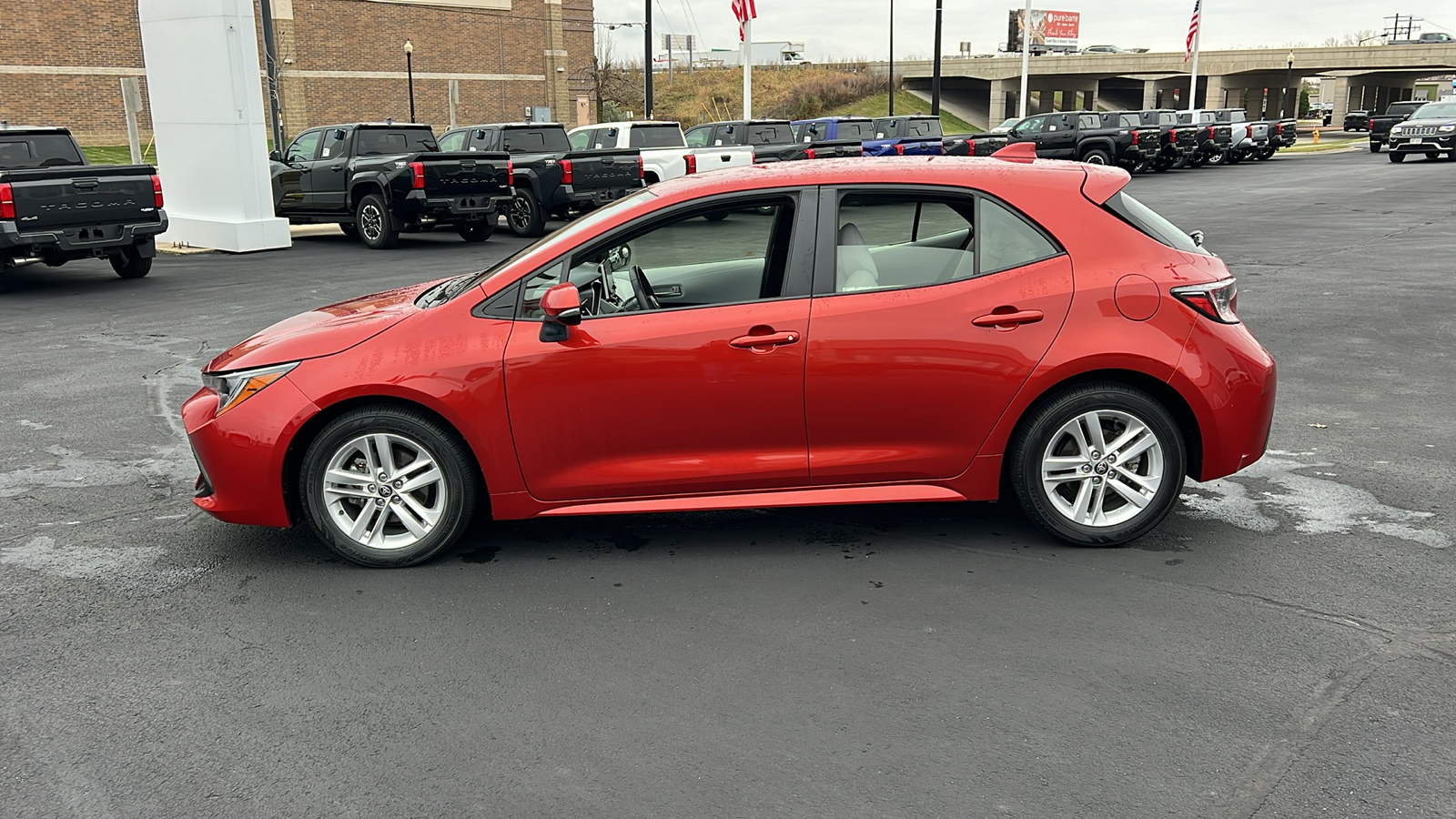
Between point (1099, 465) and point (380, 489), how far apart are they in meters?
2.94

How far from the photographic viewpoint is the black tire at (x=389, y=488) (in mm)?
4789

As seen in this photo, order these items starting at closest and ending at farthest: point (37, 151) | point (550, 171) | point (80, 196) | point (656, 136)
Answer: point (80, 196) → point (37, 151) → point (550, 171) → point (656, 136)

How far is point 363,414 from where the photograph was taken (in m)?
4.78

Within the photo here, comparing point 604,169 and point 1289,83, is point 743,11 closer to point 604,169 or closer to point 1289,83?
point 604,169

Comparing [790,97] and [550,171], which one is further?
[790,97]

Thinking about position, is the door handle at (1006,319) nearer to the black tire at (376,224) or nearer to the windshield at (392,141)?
the black tire at (376,224)

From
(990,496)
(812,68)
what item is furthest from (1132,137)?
(812,68)

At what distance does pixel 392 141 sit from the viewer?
19594 millimetres

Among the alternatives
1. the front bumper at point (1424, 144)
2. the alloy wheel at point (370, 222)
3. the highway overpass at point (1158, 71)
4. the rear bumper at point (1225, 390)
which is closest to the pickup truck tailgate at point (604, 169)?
the alloy wheel at point (370, 222)

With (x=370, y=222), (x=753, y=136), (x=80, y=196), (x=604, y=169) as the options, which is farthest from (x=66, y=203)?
(x=753, y=136)

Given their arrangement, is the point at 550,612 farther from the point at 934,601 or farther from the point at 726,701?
the point at 934,601

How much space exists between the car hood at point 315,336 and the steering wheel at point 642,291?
3.00 ft

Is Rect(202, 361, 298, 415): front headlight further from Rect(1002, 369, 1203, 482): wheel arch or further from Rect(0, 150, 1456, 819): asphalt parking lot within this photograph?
Rect(1002, 369, 1203, 482): wheel arch

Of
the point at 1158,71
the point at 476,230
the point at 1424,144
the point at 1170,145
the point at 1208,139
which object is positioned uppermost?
the point at 1158,71
